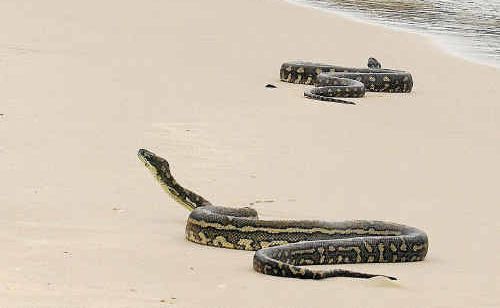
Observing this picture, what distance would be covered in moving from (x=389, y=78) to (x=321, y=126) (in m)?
5.96

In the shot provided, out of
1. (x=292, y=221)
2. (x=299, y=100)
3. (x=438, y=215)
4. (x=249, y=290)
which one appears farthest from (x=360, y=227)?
(x=299, y=100)

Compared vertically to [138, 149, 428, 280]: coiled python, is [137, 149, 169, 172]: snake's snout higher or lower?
higher

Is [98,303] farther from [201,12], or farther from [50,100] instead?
[201,12]

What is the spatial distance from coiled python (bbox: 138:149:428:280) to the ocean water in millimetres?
15889

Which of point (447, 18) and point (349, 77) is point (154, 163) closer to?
point (349, 77)

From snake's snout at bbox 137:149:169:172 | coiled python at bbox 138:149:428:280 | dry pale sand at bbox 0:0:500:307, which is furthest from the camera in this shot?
snake's snout at bbox 137:149:169:172

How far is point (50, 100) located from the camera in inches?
585

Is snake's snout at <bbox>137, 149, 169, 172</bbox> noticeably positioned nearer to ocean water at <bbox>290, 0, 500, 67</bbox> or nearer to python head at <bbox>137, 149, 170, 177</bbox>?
python head at <bbox>137, 149, 170, 177</bbox>

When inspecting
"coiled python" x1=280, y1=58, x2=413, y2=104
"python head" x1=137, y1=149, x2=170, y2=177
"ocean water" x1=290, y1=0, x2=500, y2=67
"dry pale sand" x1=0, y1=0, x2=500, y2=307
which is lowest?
"ocean water" x1=290, y1=0, x2=500, y2=67

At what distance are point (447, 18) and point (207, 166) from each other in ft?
84.6

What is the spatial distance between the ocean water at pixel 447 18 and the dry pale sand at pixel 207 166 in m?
3.24

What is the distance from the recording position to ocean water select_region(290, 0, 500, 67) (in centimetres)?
2805

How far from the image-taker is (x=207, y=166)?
39.2 ft

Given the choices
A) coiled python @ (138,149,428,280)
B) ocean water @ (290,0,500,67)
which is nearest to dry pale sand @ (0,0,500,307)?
coiled python @ (138,149,428,280)
